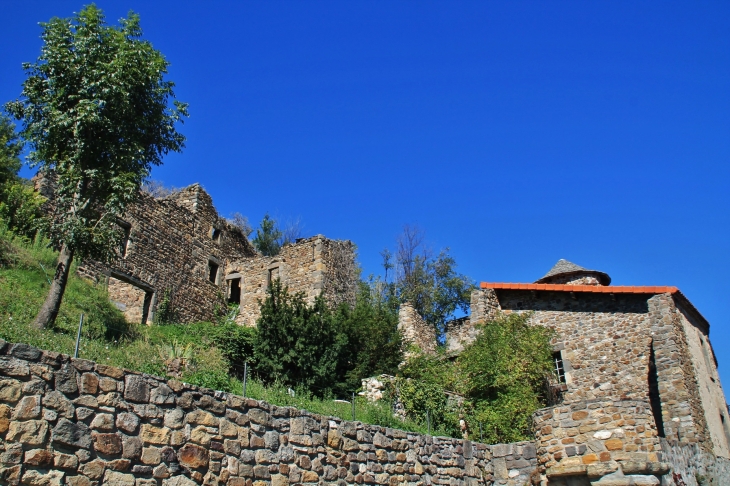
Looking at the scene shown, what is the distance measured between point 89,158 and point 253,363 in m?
6.19

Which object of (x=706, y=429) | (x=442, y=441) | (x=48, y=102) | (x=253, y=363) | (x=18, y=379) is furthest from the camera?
(x=706, y=429)

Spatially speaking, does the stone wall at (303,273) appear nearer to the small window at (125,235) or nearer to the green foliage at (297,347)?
the small window at (125,235)

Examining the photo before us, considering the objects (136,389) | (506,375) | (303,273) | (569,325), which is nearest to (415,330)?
(303,273)

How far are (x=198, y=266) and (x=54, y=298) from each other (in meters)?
10.2

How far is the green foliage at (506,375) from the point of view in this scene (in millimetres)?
14391

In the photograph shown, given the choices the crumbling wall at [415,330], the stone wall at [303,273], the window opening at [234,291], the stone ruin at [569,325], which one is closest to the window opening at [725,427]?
the stone ruin at [569,325]

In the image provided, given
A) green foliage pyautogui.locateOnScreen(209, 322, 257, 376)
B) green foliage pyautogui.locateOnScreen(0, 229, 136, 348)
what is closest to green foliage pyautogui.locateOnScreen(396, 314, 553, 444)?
green foliage pyautogui.locateOnScreen(209, 322, 257, 376)

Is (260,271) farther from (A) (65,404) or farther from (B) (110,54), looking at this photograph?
(A) (65,404)

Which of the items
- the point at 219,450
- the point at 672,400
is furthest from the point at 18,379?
the point at 672,400

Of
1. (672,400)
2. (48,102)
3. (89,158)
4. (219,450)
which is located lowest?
(219,450)

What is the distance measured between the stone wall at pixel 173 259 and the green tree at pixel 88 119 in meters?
4.68

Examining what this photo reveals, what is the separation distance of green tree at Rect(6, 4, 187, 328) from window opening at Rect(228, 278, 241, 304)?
35.0 feet

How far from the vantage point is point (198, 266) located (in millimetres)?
22562

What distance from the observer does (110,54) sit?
1383 centimetres
